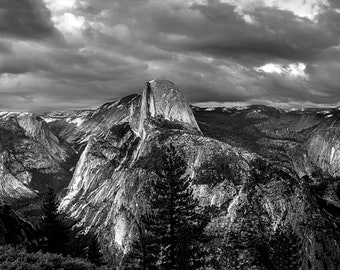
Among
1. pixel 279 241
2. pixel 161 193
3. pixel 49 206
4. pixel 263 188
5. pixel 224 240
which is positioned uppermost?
pixel 161 193

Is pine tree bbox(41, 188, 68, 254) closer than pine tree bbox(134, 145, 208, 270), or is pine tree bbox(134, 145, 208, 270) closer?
pine tree bbox(134, 145, 208, 270)

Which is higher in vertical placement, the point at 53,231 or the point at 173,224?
the point at 173,224

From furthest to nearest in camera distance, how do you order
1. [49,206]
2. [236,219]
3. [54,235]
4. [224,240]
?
1. [236,219]
2. [224,240]
3. [49,206]
4. [54,235]

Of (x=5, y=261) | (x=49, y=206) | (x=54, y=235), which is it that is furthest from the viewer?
(x=49, y=206)

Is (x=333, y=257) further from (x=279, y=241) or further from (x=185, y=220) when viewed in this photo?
(x=185, y=220)

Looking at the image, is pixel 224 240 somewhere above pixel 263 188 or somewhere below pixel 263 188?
below

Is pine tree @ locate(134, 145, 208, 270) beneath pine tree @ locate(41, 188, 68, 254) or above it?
above

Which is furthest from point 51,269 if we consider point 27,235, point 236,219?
point 236,219

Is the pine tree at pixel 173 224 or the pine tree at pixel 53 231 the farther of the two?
the pine tree at pixel 53 231

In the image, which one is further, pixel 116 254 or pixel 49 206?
pixel 116 254

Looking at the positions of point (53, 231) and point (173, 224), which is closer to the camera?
point (173, 224)

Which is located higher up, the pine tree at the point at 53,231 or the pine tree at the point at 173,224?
the pine tree at the point at 173,224
